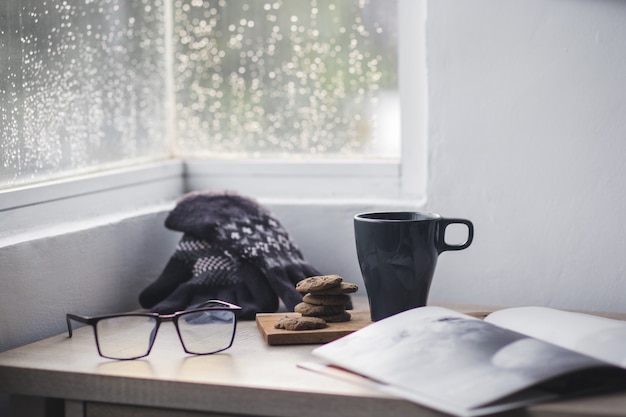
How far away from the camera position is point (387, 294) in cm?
106

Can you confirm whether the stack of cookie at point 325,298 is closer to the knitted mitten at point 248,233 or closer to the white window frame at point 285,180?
the knitted mitten at point 248,233

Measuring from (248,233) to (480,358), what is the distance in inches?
19.4

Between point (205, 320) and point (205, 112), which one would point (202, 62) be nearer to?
point (205, 112)

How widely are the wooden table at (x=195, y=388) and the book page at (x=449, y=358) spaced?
0.02 m

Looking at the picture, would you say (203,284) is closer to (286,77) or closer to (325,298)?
Result: (325,298)

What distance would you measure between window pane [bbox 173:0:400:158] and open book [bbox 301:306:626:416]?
20.9 inches

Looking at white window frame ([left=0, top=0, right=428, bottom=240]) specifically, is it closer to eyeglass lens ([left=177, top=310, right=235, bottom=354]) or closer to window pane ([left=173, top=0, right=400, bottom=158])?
window pane ([left=173, top=0, right=400, bottom=158])

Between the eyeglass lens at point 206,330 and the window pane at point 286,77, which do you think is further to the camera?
the window pane at point 286,77

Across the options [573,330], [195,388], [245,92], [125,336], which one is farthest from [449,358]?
[245,92]

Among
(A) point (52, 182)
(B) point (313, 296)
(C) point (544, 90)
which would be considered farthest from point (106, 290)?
(C) point (544, 90)

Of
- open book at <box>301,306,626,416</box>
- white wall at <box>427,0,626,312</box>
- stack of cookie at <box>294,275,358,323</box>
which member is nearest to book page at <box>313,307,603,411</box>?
open book at <box>301,306,626,416</box>

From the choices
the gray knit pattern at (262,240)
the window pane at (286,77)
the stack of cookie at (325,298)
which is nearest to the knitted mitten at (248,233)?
the gray knit pattern at (262,240)

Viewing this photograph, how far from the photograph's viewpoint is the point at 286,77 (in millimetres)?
1480

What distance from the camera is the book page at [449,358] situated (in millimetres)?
793
